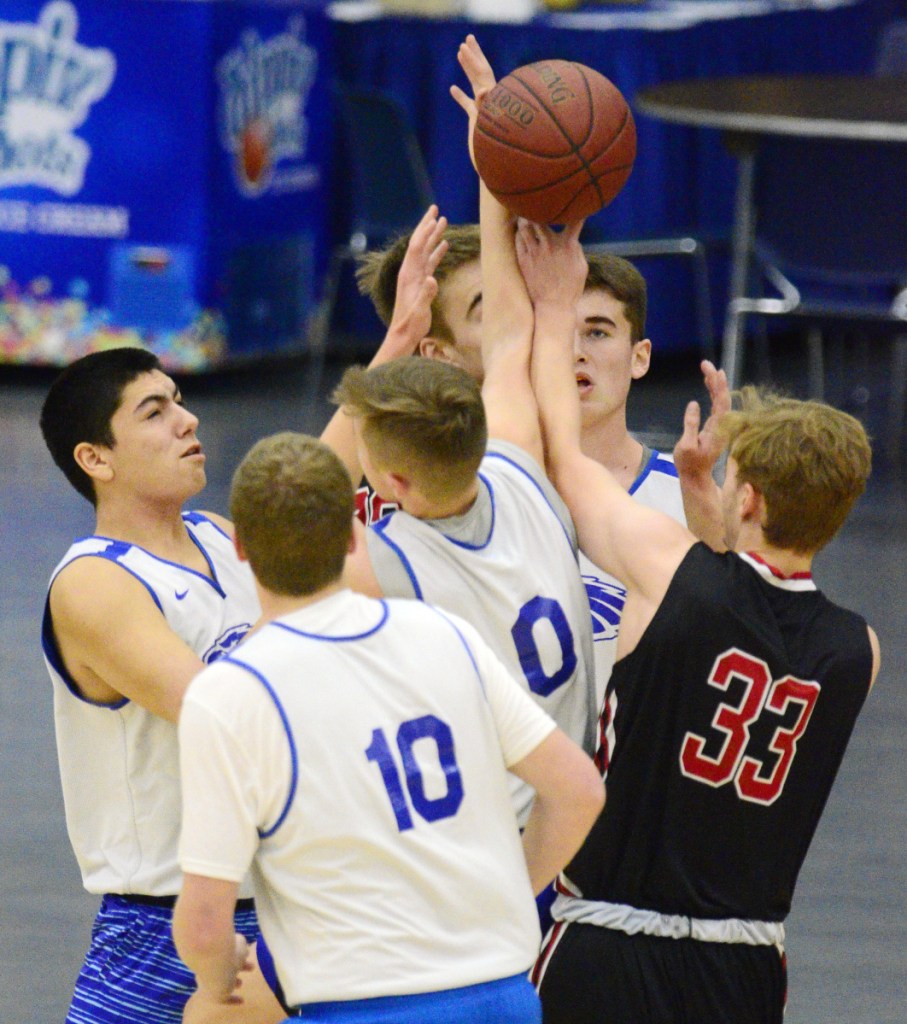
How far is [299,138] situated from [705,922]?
23.6 ft

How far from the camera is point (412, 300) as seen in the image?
2.65 meters

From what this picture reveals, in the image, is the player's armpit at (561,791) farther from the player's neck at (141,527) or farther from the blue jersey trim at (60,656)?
the player's neck at (141,527)

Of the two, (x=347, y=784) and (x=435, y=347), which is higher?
(x=435, y=347)

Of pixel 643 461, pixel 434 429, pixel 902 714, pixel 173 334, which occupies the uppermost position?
pixel 434 429

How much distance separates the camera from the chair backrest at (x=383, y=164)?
7.98 metres

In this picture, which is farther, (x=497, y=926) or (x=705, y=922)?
(x=705, y=922)

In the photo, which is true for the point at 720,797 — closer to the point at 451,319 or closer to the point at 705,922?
the point at 705,922

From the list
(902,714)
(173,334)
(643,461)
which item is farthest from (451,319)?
(173,334)

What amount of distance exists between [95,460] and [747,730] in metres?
1.07

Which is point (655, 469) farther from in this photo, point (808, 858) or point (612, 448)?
point (808, 858)

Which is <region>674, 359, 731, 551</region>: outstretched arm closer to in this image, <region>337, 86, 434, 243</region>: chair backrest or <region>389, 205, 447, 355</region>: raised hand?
<region>389, 205, 447, 355</region>: raised hand

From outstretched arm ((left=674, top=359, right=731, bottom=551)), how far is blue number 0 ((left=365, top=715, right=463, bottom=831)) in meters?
0.78

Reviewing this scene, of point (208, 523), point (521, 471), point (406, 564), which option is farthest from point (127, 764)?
point (521, 471)

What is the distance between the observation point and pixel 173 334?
27.6ft
